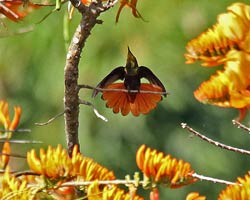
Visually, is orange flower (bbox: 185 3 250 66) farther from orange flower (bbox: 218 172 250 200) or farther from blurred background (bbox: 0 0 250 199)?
blurred background (bbox: 0 0 250 199)

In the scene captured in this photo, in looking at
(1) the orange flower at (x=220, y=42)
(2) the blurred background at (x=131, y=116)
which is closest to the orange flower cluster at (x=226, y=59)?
(1) the orange flower at (x=220, y=42)

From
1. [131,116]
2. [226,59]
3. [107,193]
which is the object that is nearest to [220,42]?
[226,59]

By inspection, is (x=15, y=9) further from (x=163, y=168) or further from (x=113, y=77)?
(x=163, y=168)

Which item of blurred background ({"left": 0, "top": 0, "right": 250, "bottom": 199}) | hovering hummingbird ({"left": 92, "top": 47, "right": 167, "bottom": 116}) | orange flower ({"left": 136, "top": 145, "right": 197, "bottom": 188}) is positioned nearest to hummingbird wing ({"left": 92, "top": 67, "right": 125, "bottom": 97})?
hovering hummingbird ({"left": 92, "top": 47, "right": 167, "bottom": 116})

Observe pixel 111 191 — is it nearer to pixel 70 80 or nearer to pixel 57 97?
pixel 70 80

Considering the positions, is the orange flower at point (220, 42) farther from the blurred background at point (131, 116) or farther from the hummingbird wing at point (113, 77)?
the blurred background at point (131, 116)

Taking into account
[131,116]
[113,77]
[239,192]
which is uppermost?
[131,116]

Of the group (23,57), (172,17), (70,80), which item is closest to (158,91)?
(70,80)
